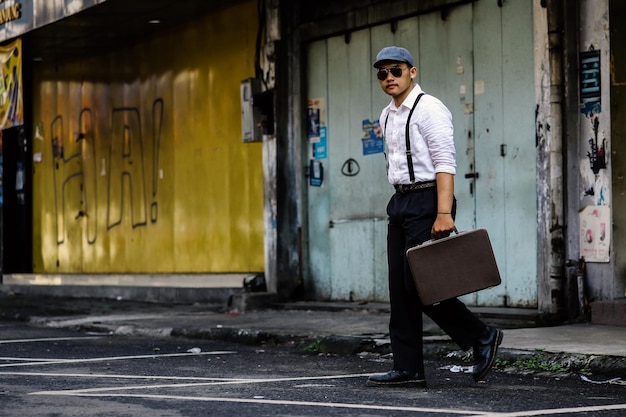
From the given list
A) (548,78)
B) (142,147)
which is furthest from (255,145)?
(548,78)

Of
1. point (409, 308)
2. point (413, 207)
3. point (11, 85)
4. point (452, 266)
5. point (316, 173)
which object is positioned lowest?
point (409, 308)

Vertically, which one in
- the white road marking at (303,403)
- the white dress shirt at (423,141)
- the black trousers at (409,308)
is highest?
the white dress shirt at (423,141)

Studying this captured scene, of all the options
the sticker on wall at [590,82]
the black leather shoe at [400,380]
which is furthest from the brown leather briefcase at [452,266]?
the sticker on wall at [590,82]

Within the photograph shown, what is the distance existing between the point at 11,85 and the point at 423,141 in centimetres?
1177

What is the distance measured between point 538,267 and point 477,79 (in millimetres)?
2012

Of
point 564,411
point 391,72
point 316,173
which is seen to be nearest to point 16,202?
point 316,173

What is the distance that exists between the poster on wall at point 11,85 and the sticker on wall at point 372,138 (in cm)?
636

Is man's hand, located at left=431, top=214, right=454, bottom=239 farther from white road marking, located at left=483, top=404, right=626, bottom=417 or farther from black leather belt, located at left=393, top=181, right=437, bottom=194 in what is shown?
white road marking, located at left=483, top=404, right=626, bottom=417

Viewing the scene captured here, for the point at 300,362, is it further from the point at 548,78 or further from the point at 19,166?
the point at 19,166

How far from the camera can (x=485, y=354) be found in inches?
269

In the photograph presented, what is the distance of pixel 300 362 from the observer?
28.3 feet

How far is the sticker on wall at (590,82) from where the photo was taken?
10.0 meters

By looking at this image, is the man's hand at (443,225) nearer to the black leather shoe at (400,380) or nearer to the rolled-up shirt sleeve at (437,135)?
the rolled-up shirt sleeve at (437,135)

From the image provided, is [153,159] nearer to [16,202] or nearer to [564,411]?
[16,202]
